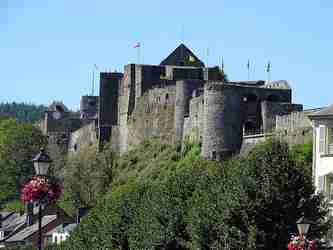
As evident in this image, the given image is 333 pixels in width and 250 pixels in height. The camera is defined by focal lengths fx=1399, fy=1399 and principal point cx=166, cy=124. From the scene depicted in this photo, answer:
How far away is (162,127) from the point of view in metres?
158

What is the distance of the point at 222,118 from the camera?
136m

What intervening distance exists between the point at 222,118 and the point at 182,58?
137 ft

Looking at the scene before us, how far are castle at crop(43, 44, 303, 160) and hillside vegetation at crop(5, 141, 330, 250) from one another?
28.4 metres

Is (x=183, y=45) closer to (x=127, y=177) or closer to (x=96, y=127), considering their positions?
(x=96, y=127)

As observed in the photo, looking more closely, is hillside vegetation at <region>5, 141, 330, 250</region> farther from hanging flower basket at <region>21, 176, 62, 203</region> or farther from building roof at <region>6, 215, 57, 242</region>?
building roof at <region>6, 215, 57, 242</region>

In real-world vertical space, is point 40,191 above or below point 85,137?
above

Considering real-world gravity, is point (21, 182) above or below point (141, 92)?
below

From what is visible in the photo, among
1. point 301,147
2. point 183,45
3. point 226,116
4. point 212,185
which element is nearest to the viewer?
point 212,185

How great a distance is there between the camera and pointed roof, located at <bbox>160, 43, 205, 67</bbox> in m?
175

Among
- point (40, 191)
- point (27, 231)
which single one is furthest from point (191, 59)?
point (40, 191)

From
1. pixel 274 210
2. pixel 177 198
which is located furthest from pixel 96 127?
pixel 274 210

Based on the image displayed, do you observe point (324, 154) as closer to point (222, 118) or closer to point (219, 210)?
point (219, 210)

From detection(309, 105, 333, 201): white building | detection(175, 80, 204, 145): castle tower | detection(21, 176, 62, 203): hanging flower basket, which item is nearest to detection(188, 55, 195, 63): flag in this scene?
detection(175, 80, 204, 145): castle tower

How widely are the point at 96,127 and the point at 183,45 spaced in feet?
50.4
